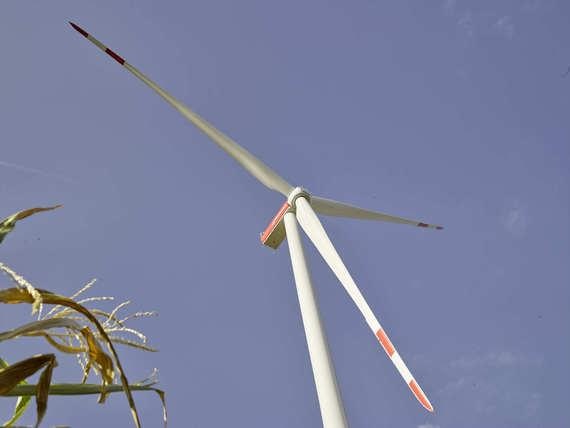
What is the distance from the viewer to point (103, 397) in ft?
11.1

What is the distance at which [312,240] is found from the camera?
61.3 ft

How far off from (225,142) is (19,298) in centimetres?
1824

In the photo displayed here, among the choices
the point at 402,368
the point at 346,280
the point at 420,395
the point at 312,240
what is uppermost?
the point at 312,240

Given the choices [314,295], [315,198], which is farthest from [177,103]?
[314,295]

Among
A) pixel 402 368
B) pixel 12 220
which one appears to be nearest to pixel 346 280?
pixel 402 368

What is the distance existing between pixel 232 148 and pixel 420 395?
11625mm

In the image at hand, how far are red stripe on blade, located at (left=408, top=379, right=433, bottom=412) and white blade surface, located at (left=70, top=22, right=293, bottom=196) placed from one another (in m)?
8.97

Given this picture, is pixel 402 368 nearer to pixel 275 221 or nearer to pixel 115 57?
pixel 275 221

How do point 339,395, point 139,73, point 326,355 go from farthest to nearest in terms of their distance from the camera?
point 139,73, point 326,355, point 339,395

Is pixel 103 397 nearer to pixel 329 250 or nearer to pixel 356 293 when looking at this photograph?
pixel 356 293

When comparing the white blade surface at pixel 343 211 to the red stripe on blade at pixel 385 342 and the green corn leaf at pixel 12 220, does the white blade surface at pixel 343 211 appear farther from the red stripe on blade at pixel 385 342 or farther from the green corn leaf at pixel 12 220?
the green corn leaf at pixel 12 220

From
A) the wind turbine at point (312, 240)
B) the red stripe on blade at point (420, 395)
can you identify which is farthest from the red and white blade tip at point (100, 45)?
the red stripe on blade at point (420, 395)

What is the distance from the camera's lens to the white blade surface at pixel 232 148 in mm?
20641

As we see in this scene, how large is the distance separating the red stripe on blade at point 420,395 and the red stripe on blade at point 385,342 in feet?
3.37
